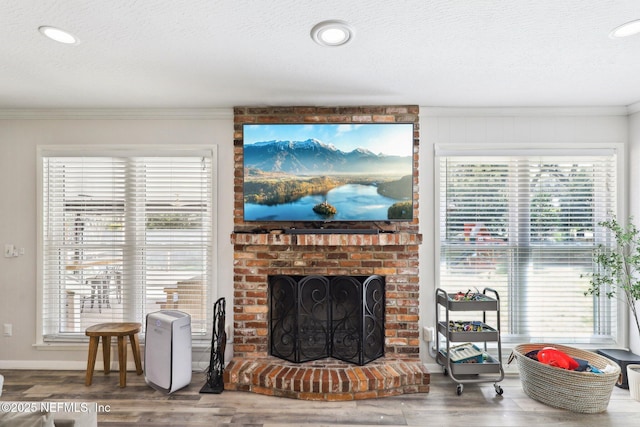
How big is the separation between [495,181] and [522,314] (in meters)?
1.22

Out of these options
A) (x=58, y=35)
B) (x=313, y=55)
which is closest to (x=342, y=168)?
(x=313, y=55)

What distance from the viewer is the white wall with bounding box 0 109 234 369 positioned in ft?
10.6

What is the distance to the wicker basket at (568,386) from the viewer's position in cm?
252

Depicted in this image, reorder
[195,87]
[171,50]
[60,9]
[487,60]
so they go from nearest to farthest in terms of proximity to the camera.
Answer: [60,9]
[171,50]
[487,60]
[195,87]

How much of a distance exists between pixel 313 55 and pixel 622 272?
320 cm

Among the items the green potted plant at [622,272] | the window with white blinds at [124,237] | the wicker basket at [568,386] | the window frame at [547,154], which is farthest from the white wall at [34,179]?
the green potted plant at [622,272]

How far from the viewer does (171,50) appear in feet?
6.86

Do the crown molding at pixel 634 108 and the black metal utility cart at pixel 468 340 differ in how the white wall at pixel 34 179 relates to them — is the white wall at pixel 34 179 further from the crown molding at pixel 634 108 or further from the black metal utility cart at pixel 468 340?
the crown molding at pixel 634 108

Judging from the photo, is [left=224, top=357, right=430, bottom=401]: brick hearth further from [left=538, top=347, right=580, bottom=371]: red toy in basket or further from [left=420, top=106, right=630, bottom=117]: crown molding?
[left=420, top=106, right=630, bottom=117]: crown molding

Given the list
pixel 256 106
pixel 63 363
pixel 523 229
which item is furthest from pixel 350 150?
pixel 63 363

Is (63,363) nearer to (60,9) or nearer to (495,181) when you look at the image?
(60,9)

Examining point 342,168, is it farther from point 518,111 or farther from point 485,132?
point 518,111

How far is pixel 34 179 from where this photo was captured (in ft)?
10.7

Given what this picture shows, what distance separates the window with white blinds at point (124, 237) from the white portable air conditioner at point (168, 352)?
0.37 metres
